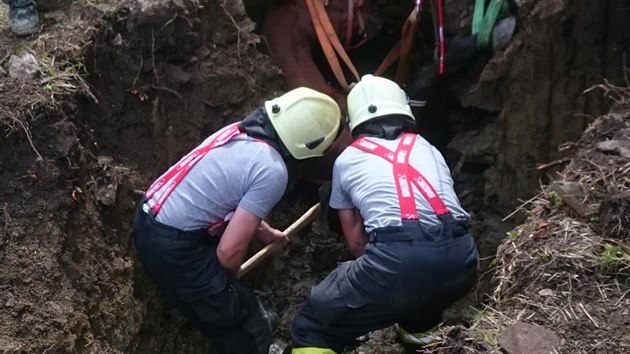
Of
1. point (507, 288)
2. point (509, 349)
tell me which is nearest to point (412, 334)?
point (507, 288)

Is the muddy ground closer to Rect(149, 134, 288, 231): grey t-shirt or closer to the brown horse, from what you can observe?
the brown horse

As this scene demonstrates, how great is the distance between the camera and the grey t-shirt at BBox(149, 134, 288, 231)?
3.83 m

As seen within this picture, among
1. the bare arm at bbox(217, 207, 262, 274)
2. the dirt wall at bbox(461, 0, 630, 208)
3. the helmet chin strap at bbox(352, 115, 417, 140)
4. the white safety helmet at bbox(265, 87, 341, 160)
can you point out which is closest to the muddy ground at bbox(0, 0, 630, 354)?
the dirt wall at bbox(461, 0, 630, 208)

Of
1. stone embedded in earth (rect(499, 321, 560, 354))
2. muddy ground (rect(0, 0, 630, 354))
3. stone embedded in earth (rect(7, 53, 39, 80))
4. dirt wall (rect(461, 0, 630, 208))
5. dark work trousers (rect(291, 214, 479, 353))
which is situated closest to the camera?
stone embedded in earth (rect(499, 321, 560, 354))

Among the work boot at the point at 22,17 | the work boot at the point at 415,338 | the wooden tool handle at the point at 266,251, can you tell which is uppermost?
the work boot at the point at 22,17

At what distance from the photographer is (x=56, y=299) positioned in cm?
378

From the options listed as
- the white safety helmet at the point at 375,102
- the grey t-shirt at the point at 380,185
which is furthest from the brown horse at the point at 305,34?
the grey t-shirt at the point at 380,185

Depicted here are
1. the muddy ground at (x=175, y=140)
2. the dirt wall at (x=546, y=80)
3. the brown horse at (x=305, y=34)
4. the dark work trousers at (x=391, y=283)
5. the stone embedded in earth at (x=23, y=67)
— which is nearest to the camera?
the dark work trousers at (x=391, y=283)

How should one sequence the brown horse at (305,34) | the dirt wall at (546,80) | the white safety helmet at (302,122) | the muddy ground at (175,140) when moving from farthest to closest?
the brown horse at (305,34) → the dirt wall at (546,80) → the white safety helmet at (302,122) → the muddy ground at (175,140)

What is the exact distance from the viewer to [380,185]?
3.77m

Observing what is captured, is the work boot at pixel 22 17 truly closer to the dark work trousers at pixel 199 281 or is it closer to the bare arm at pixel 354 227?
the dark work trousers at pixel 199 281

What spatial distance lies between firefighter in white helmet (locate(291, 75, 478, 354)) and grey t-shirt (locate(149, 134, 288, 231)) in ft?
1.07

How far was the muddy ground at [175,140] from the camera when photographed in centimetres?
379

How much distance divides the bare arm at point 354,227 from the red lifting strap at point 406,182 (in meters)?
0.32
